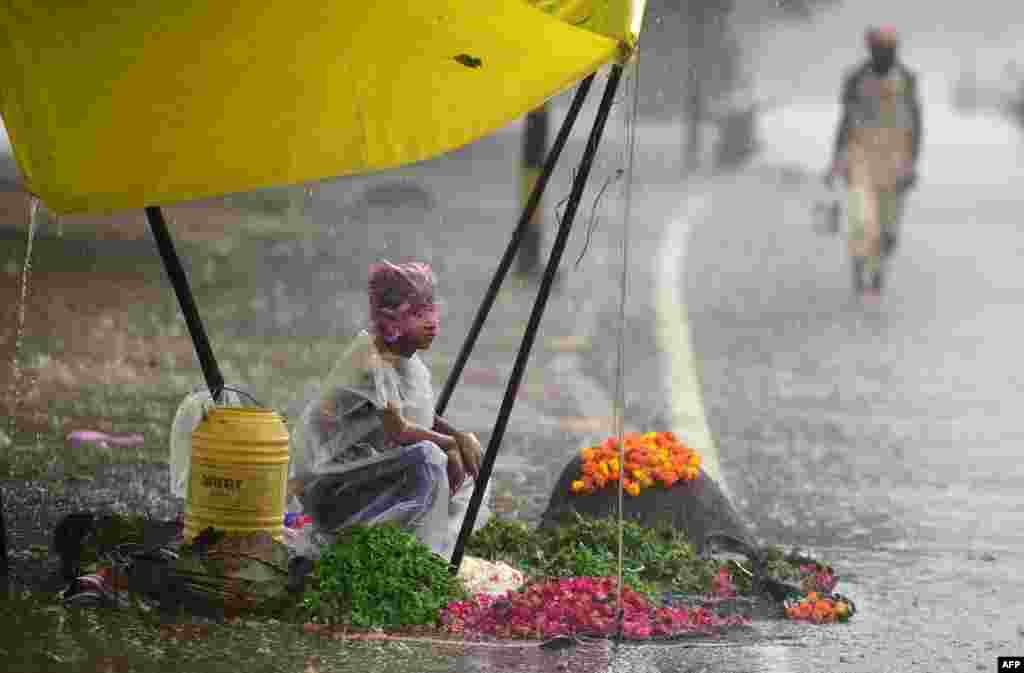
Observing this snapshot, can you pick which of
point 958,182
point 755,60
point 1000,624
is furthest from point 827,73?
point 1000,624

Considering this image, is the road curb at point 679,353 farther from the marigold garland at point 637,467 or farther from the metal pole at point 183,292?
the metal pole at point 183,292

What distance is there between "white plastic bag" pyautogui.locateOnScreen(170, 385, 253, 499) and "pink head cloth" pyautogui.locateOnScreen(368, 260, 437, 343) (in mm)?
565

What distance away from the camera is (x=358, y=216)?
1000 inches

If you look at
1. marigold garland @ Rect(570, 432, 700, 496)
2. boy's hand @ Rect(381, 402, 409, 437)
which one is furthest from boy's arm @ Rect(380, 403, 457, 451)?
marigold garland @ Rect(570, 432, 700, 496)

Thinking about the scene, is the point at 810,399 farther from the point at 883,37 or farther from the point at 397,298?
the point at 397,298

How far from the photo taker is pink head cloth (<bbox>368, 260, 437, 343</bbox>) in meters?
7.32

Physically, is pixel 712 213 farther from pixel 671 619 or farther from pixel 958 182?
pixel 671 619

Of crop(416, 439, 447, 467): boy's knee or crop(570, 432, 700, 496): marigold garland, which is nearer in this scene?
crop(416, 439, 447, 467): boy's knee

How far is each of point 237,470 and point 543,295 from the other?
1142 mm

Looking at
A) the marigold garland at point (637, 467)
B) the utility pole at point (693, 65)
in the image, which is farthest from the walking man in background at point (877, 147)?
the utility pole at point (693, 65)

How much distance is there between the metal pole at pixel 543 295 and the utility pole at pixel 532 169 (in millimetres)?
12059

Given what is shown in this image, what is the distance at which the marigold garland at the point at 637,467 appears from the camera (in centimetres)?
841

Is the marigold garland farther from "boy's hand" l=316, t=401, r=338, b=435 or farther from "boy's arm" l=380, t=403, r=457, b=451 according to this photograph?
"boy's hand" l=316, t=401, r=338, b=435

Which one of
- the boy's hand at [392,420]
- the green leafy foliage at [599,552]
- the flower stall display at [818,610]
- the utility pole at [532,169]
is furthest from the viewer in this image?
the utility pole at [532,169]
